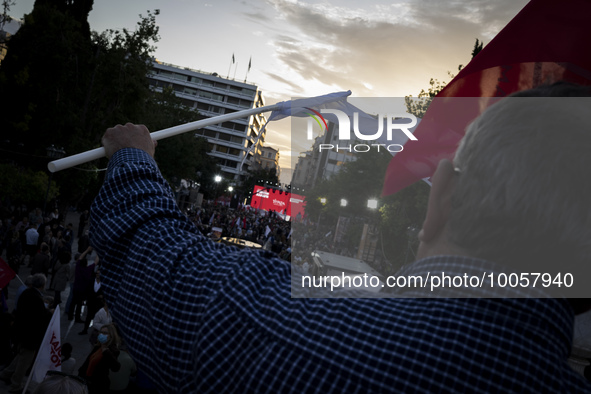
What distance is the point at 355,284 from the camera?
1314mm

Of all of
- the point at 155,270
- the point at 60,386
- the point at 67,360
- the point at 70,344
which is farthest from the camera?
the point at 70,344

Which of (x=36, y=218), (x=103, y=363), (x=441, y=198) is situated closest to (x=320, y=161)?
(x=441, y=198)

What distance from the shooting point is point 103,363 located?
6.69 m

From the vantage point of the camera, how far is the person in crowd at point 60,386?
452cm

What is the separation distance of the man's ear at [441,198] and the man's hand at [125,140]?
1033 millimetres

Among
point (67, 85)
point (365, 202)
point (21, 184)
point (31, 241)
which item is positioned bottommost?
point (31, 241)

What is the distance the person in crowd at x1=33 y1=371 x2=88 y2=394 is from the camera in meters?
4.52

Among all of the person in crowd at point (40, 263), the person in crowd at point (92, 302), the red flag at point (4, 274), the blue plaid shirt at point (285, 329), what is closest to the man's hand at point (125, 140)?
the blue plaid shirt at point (285, 329)

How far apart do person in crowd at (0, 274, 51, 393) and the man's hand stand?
7.63 metres

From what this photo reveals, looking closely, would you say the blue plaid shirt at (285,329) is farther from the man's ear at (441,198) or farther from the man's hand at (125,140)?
the man's hand at (125,140)

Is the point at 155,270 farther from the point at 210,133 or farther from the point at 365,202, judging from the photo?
the point at 210,133

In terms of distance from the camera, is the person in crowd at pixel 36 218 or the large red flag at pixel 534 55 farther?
the person in crowd at pixel 36 218

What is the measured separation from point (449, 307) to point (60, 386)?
4596 millimetres

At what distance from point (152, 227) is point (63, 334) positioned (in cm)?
1182
